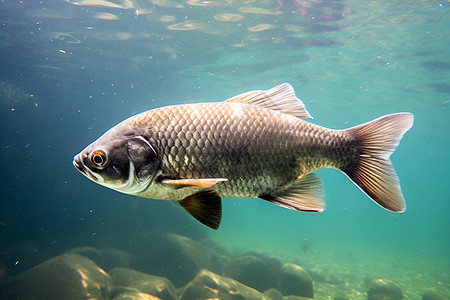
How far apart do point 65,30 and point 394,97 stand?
31352 mm

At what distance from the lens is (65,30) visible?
17109mm

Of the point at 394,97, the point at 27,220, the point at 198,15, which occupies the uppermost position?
the point at 198,15

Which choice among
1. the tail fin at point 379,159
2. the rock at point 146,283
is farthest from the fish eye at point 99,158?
the rock at point 146,283

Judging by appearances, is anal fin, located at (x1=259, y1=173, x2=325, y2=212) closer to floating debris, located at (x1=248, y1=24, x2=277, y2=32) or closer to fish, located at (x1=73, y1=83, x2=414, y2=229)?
fish, located at (x1=73, y1=83, x2=414, y2=229)

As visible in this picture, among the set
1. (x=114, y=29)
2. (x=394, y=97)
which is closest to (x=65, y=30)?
(x=114, y=29)

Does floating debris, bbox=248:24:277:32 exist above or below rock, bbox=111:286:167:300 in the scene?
above

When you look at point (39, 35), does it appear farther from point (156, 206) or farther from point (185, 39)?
point (156, 206)

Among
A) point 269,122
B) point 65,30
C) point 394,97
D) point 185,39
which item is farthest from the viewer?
point 394,97

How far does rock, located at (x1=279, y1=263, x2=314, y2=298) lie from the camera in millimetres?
11117

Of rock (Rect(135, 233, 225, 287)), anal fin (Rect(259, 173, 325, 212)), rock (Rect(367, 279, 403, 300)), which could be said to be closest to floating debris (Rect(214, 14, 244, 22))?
rock (Rect(135, 233, 225, 287))

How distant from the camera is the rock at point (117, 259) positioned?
12169 millimetres

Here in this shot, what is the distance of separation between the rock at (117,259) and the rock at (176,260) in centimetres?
58

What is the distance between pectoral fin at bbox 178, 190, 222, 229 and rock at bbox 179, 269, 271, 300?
6.80 m

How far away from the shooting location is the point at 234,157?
5.74ft
